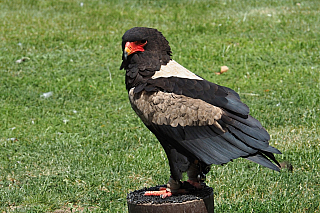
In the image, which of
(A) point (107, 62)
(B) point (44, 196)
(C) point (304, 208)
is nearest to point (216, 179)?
(C) point (304, 208)

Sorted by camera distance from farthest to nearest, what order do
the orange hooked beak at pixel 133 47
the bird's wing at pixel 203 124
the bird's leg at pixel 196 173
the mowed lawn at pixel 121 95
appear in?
the mowed lawn at pixel 121 95
the bird's leg at pixel 196 173
the orange hooked beak at pixel 133 47
the bird's wing at pixel 203 124

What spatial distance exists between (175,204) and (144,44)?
1.34 metres

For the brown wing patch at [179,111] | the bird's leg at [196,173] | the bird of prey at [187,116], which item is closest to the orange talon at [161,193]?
the bird of prey at [187,116]

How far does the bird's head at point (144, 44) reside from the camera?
3773 millimetres

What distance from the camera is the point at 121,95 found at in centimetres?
882

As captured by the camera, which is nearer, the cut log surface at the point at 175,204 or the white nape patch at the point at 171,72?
the cut log surface at the point at 175,204

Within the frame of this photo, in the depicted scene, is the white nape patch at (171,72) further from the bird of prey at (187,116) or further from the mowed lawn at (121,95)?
the mowed lawn at (121,95)

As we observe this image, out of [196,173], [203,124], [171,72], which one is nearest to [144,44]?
[171,72]

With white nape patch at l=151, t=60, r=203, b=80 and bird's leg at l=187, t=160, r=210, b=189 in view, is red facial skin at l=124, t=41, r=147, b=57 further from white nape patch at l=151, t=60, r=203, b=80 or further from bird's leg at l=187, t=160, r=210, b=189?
bird's leg at l=187, t=160, r=210, b=189

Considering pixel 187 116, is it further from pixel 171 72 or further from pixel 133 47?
pixel 133 47

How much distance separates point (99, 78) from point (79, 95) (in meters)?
0.75

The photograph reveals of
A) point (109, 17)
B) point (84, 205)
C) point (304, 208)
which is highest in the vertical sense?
point (109, 17)

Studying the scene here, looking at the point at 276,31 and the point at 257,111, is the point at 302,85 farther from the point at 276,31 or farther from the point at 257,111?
the point at 276,31

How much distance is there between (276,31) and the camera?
1133 cm
